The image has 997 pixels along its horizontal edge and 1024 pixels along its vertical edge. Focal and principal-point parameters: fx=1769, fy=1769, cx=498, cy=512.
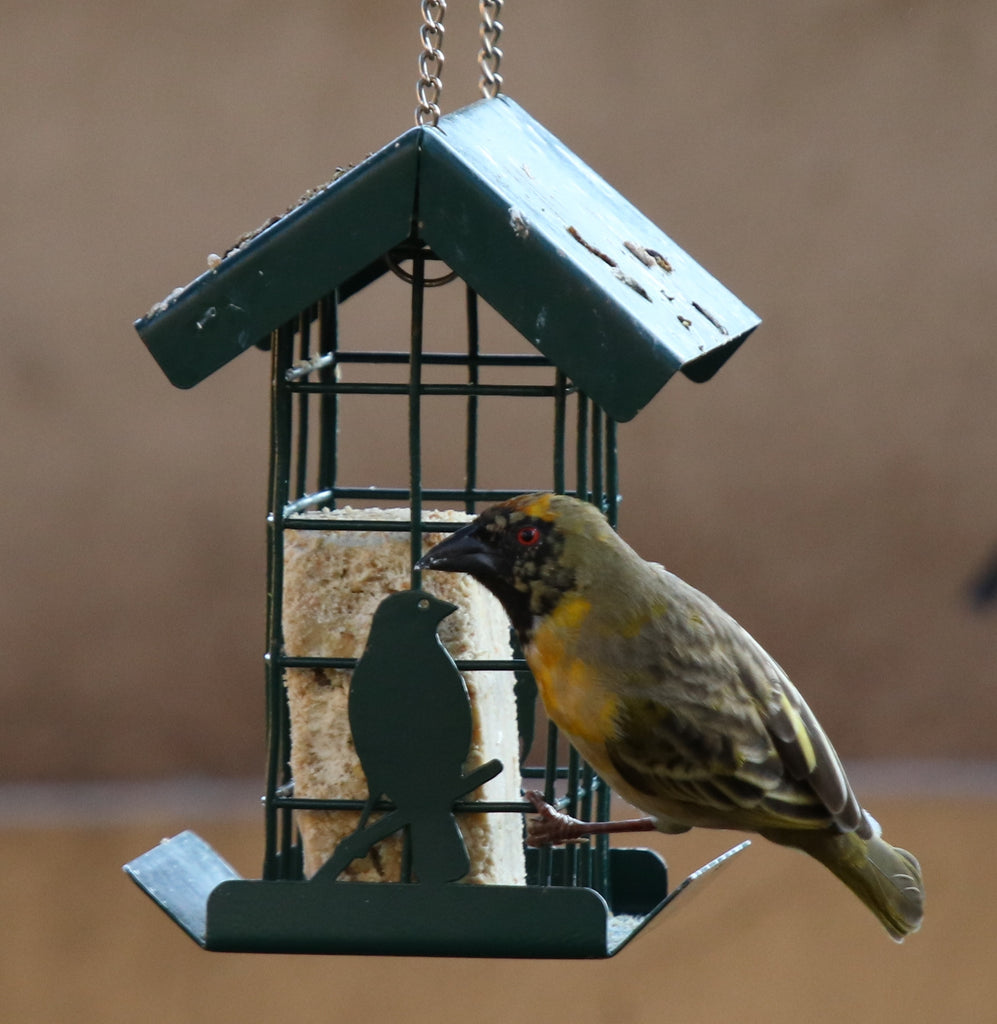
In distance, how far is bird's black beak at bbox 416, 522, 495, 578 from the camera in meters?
3.00

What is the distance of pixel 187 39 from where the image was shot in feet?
19.7

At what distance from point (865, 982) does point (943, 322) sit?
2.42 meters

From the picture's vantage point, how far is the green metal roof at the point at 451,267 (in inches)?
109

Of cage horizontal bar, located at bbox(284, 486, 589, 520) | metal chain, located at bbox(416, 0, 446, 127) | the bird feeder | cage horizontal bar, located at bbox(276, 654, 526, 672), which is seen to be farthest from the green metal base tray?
metal chain, located at bbox(416, 0, 446, 127)

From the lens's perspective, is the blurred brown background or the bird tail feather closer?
the bird tail feather

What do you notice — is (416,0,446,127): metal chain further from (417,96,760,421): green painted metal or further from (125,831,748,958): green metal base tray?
(125,831,748,958): green metal base tray

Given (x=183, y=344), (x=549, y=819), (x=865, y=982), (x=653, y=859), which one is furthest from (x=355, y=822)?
(x=865, y=982)

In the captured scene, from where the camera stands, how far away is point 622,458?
6.38 m

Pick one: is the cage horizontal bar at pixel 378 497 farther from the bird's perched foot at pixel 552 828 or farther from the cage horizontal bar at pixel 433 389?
the bird's perched foot at pixel 552 828

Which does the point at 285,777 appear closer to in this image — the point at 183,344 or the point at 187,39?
the point at 183,344

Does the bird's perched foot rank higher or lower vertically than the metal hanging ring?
lower

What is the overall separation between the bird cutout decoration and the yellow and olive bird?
12 cm

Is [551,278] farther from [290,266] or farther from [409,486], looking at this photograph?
[409,486]

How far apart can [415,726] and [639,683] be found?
0.41m
